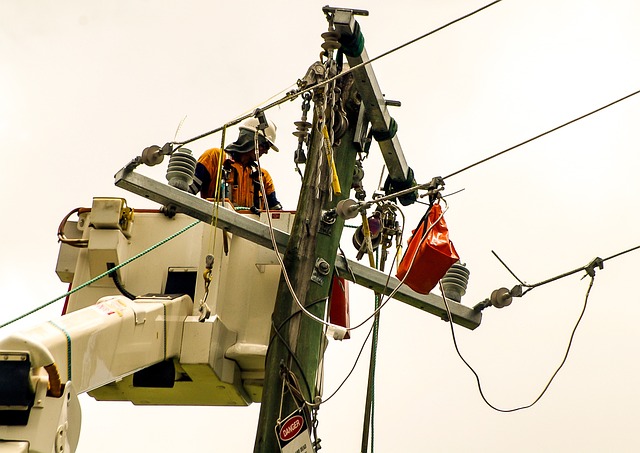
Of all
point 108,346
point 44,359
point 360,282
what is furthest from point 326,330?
Result: point 44,359

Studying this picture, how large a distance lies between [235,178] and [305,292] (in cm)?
280

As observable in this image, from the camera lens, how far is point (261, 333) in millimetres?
8859

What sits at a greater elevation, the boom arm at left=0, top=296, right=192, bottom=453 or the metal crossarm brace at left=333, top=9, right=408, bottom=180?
the metal crossarm brace at left=333, top=9, right=408, bottom=180

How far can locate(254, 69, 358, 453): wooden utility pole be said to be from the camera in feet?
25.4

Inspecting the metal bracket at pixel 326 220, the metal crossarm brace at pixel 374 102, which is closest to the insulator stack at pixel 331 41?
the metal crossarm brace at pixel 374 102

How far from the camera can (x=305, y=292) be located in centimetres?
804

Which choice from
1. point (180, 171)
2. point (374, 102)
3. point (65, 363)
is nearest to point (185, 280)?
point (180, 171)

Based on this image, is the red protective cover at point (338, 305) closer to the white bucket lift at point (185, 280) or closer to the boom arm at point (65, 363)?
the white bucket lift at point (185, 280)

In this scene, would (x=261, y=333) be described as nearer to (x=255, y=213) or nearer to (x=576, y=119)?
(x=255, y=213)

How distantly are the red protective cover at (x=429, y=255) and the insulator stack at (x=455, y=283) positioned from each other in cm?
120

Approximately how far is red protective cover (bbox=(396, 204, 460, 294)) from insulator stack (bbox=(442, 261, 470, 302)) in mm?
1198

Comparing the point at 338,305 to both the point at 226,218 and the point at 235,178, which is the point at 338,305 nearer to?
the point at 226,218

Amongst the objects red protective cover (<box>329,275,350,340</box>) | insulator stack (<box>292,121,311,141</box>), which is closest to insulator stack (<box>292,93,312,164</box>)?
insulator stack (<box>292,121,311,141</box>)

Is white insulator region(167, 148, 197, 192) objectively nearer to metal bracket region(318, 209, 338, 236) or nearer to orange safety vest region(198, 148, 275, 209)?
metal bracket region(318, 209, 338, 236)
